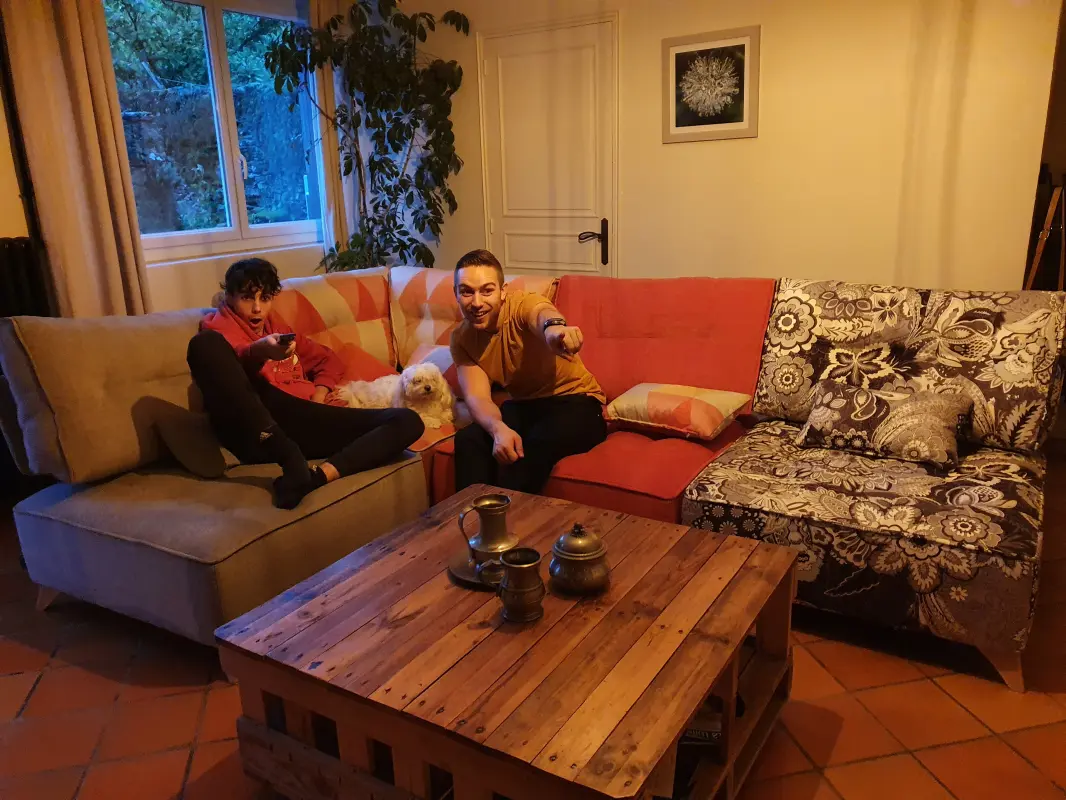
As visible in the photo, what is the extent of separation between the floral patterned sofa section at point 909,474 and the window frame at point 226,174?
2.64m

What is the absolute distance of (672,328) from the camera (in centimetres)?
274

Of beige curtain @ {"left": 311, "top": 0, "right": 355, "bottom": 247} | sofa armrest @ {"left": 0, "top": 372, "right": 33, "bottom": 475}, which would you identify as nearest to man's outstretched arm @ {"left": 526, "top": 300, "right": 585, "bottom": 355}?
sofa armrest @ {"left": 0, "top": 372, "right": 33, "bottom": 475}

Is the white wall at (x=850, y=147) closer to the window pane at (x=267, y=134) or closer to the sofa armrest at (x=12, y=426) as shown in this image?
the window pane at (x=267, y=134)

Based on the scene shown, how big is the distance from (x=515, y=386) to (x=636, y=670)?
138cm

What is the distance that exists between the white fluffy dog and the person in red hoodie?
0.11m

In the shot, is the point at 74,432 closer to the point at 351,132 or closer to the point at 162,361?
the point at 162,361

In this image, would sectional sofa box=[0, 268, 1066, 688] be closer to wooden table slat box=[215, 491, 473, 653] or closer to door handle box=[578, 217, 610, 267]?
wooden table slat box=[215, 491, 473, 653]

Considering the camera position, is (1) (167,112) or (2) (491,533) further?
(1) (167,112)

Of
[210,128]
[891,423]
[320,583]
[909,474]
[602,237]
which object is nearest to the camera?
[320,583]

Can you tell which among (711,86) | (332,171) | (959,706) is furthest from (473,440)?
(332,171)

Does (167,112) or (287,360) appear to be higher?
(167,112)

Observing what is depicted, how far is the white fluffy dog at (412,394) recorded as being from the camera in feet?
8.74

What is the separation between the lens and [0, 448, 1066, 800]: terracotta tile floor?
163 cm

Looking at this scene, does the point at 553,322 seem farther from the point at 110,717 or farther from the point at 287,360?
the point at 110,717
